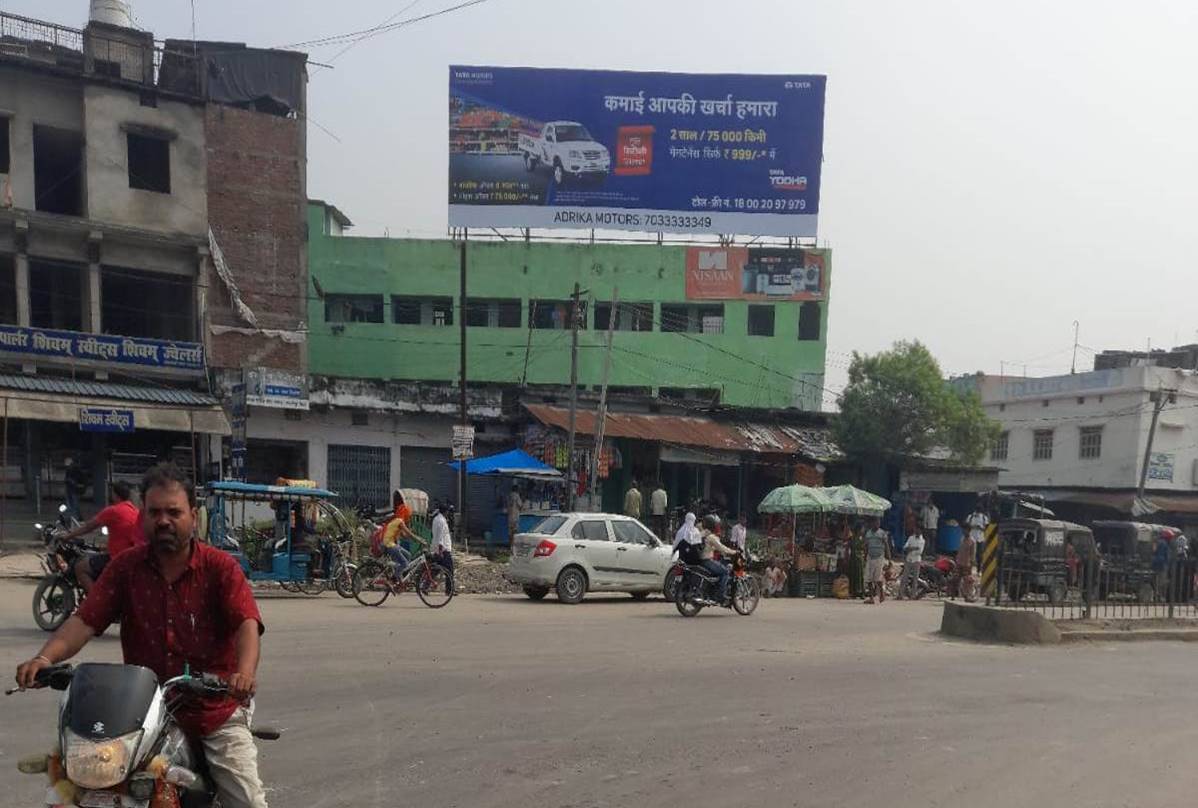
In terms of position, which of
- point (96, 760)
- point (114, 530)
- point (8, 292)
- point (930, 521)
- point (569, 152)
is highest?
point (569, 152)

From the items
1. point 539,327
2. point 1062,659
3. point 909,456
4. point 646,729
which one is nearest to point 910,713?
point 646,729

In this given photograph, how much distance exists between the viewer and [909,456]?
36.8 metres

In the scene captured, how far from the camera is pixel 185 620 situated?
12.9ft

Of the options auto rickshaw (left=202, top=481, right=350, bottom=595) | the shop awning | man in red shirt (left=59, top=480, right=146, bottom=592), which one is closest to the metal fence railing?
auto rickshaw (left=202, top=481, right=350, bottom=595)

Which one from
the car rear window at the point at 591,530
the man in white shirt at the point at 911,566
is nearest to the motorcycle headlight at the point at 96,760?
the car rear window at the point at 591,530

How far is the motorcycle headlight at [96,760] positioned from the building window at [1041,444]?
155 ft

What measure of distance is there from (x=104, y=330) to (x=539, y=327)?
51.9 feet

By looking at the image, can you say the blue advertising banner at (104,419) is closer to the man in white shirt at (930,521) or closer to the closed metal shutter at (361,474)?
the closed metal shutter at (361,474)

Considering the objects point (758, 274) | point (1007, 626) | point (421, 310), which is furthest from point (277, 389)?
point (1007, 626)

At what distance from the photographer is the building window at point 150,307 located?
28984 mm

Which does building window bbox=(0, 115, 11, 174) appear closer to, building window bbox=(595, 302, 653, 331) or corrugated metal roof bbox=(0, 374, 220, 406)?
corrugated metal roof bbox=(0, 374, 220, 406)

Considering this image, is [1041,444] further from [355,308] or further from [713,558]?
[713,558]

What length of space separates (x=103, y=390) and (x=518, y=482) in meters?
11.1

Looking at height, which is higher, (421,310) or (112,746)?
(421,310)
